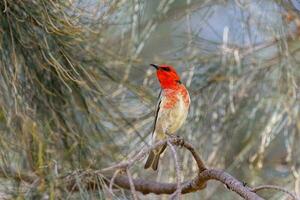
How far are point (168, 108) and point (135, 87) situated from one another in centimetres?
18

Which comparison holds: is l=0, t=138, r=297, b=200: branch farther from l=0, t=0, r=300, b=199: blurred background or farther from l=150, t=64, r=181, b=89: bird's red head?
l=150, t=64, r=181, b=89: bird's red head

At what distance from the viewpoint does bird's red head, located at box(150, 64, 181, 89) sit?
2162 millimetres

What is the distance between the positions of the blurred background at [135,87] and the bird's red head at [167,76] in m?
0.05

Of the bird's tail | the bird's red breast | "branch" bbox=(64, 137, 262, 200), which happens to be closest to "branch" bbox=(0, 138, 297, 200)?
"branch" bbox=(64, 137, 262, 200)

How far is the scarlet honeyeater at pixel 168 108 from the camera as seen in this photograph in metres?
2.16

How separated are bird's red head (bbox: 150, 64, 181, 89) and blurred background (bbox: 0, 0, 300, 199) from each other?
53 mm

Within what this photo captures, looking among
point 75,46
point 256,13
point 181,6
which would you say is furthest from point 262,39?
point 75,46

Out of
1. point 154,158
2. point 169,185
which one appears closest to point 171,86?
point 154,158

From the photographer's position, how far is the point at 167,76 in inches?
86.1

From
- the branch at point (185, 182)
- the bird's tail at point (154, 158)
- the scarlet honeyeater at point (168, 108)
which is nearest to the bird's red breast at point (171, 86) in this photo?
the scarlet honeyeater at point (168, 108)

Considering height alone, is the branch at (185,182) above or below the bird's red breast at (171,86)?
below

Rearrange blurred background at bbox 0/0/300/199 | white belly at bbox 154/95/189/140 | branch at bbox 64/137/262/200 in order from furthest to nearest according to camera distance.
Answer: white belly at bbox 154/95/189/140 → blurred background at bbox 0/0/300/199 → branch at bbox 64/137/262/200

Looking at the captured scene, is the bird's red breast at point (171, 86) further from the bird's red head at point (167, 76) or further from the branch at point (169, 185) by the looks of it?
the branch at point (169, 185)

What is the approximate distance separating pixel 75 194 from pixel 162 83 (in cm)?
54
